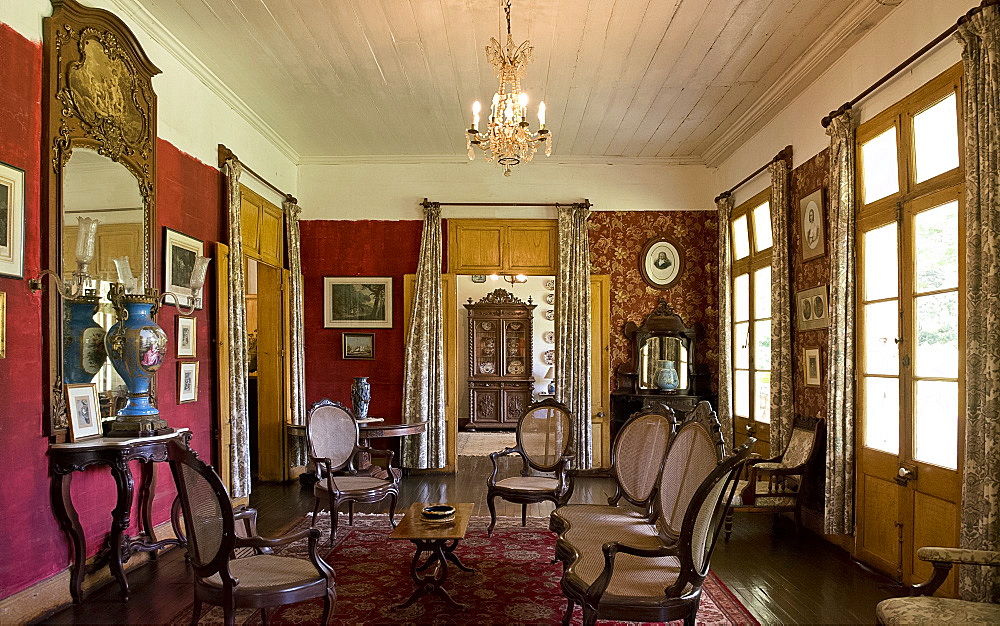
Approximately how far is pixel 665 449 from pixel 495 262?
5.13 meters

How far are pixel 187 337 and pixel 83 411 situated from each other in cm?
158

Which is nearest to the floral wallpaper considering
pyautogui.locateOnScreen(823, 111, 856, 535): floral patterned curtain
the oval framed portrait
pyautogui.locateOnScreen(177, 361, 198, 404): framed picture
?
the oval framed portrait

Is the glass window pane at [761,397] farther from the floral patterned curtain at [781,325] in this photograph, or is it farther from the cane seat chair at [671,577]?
the cane seat chair at [671,577]

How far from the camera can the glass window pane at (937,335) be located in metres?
4.23

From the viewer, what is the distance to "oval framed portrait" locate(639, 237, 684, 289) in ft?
29.9

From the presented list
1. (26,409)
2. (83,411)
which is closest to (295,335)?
(83,411)

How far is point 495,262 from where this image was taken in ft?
29.9

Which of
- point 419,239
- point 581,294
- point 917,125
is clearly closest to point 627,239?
point 581,294

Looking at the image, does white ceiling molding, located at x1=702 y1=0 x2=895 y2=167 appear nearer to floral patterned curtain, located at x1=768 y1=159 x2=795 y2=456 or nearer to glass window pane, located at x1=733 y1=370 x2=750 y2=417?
floral patterned curtain, located at x1=768 y1=159 x2=795 y2=456

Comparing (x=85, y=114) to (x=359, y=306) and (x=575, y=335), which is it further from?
(x=575, y=335)

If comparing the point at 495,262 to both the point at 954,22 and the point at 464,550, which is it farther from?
the point at 954,22

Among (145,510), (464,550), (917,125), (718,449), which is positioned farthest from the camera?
(464,550)

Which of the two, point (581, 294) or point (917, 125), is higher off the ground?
point (917, 125)

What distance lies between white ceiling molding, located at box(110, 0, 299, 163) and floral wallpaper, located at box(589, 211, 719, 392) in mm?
4347
